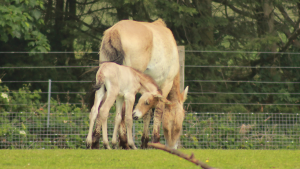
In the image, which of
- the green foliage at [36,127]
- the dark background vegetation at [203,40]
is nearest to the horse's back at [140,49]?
the green foliage at [36,127]

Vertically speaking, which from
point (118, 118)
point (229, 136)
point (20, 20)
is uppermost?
point (20, 20)

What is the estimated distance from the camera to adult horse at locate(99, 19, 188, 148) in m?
6.79

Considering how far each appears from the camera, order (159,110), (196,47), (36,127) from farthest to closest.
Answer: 1. (196,47)
2. (36,127)
3. (159,110)

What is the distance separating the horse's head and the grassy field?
675 millimetres

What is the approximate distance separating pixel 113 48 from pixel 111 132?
282 centimetres

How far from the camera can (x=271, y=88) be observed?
495 inches

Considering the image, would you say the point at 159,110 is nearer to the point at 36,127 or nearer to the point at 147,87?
the point at 147,87

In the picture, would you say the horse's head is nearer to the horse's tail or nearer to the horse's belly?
the horse's belly

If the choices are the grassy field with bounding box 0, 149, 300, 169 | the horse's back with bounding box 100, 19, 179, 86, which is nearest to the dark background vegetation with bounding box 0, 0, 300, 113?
the horse's back with bounding box 100, 19, 179, 86

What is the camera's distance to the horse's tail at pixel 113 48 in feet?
22.2

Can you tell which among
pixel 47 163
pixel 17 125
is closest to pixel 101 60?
pixel 47 163

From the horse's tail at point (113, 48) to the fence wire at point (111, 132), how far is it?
2427 millimetres

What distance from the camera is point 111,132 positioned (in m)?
9.18

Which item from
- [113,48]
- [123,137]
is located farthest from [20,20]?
[123,137]
